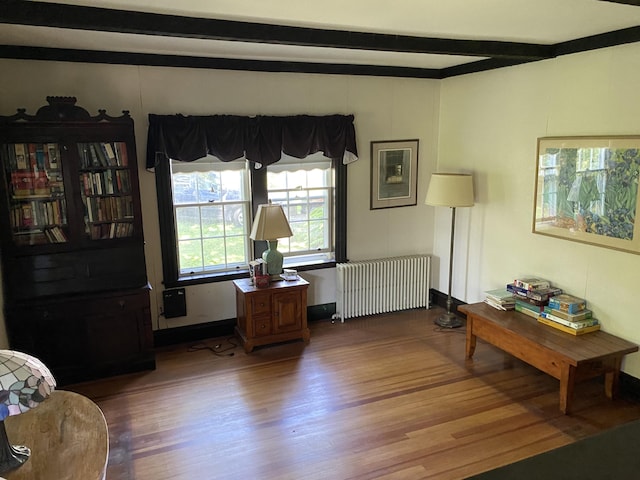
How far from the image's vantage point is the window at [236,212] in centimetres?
440

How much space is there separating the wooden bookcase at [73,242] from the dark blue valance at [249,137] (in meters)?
0.39

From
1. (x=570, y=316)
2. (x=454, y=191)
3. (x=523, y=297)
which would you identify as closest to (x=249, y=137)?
(x=454, y=191)

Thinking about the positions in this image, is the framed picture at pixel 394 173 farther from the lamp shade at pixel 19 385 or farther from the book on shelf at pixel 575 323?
the lamp shade at pixel 19 385

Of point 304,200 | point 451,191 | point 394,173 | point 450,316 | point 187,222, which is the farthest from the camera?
point 394,173

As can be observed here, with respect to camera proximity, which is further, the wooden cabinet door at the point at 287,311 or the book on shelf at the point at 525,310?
the wooden cabinet door at the point at 287,311

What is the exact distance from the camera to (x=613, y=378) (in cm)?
350

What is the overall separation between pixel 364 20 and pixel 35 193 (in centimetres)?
270

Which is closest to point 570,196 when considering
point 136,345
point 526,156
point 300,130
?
point 526,156

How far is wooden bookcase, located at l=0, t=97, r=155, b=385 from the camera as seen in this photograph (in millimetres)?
3541

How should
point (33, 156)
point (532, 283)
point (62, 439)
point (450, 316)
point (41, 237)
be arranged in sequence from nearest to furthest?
point (62, 439) → point (33, 156) → point (41, 237) → point (532, 283) → point (450, 316)

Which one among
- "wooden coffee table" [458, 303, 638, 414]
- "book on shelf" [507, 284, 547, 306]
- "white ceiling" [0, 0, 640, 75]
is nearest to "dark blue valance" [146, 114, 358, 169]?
"white ceiling" [0, 0, 640, 75]

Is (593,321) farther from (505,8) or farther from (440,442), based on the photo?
(505,8)

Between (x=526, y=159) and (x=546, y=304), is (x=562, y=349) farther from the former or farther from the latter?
(x=526, y=159)

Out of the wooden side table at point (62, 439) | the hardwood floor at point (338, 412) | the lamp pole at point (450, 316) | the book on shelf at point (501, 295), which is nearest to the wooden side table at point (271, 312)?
the hardwood floor at point (338, 412)
